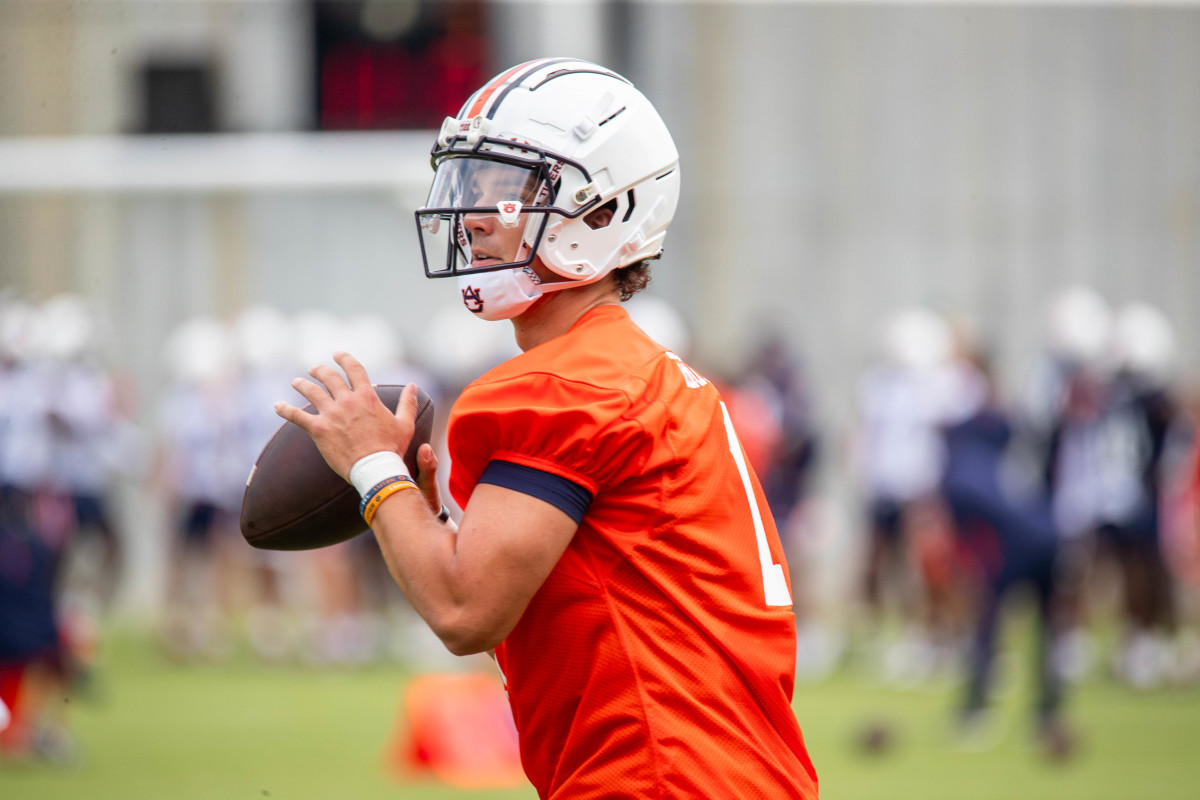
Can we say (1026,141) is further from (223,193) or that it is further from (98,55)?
(98,55)

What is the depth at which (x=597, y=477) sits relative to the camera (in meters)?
2.05

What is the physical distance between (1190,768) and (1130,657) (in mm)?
2701

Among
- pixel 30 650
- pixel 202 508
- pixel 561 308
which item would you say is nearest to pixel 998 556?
Answer: pixel 30 650

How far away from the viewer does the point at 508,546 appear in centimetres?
202

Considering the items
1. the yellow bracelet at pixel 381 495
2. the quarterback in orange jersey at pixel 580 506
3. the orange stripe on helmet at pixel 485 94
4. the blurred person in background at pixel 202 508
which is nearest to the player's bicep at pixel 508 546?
the quarterback in orange jersey at pixel 580 506

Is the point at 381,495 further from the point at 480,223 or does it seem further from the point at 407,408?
the point at 480,223

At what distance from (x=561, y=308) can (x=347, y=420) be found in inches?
16.1

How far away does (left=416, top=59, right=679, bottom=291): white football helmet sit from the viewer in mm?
2295

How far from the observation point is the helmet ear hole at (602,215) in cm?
234

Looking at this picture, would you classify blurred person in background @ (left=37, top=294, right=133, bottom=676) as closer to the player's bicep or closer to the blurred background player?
the blurred background player

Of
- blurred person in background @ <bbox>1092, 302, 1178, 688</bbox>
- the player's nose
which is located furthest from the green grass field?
the player's nose

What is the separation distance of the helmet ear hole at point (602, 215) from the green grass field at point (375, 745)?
347 cm

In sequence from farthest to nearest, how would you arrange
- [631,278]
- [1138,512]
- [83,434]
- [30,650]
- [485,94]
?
[83,434] → [1138,512] → [30,650] → [631,278] → [485,94]

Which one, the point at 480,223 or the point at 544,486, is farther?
the point at 480,223
